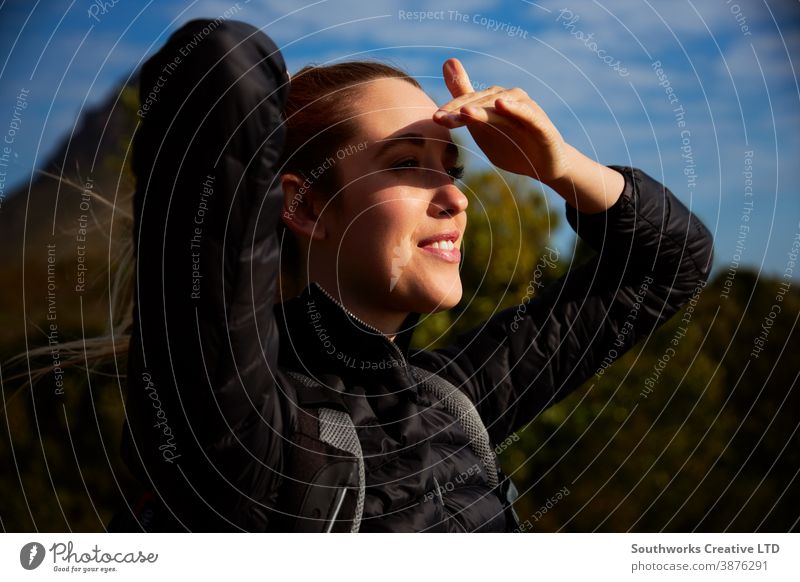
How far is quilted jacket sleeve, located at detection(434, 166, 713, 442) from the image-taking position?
1.74 meters

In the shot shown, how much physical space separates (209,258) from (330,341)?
402 mm

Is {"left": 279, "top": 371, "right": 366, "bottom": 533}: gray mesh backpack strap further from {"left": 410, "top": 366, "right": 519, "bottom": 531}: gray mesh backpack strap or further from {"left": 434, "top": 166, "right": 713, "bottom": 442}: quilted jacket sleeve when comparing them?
{"left": 434, "top": 166, "right": 713, "bottom": 442}: quilted jacket sleeve

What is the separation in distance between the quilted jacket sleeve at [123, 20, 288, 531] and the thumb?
51cm

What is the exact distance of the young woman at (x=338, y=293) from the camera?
1081mm

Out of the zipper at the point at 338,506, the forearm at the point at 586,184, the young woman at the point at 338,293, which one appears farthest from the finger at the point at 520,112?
the zipper at the point at 338,506

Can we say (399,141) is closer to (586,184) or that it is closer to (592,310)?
(586,184)

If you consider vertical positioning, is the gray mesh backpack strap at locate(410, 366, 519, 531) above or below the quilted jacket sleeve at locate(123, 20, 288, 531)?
below

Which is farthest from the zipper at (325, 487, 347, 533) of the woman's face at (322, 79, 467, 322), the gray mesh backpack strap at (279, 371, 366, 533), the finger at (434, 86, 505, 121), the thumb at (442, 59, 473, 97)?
the thumb at (442, 59, 473, 97)

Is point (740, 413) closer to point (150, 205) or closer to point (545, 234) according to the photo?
point (545, 234)

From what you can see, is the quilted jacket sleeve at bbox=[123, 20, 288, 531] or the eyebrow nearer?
the quilted jacket sleeve at bbox=[123, 20, 288, 531]
